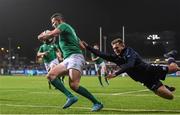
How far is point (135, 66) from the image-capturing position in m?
10.2

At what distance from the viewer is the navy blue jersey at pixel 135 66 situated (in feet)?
33.2

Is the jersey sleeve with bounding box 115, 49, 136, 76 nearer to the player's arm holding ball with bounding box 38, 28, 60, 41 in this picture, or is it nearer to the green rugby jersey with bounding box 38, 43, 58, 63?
the player's arm holding ball with bounding box 38, 28, 60, 41

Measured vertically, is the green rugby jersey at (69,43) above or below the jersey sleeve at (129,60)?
above

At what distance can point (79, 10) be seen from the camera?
7025 centimetres

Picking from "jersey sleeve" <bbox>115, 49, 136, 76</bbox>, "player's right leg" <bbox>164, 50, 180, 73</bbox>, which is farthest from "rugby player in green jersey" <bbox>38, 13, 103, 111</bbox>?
"player's right leg" <bbox>164, 50, 180, 73</bbox>

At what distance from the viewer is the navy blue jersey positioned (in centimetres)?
1011

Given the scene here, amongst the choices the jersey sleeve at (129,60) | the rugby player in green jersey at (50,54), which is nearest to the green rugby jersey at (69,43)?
the jersey sleeve at (129,60)

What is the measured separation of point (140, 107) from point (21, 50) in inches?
2851

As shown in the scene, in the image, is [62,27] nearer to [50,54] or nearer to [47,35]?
[47,35]

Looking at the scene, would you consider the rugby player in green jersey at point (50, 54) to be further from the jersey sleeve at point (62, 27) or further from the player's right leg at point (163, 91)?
the player's right leg at point (163, 91)

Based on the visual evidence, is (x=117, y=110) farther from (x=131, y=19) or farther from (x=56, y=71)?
(x=131, y=19)

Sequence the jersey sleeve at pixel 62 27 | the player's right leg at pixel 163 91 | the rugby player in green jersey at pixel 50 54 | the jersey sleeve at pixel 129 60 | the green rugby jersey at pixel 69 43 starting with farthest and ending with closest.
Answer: the rugby player in green jersey at pixel 50 54 < the green rugby jersey at pixel 69 43 < the player's right leg at pixel 163 91 < the jersey sleeve at pixel 62 27 < the jersey sleeve at pixel 129 60


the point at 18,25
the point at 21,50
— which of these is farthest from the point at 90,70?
the point at 21,50

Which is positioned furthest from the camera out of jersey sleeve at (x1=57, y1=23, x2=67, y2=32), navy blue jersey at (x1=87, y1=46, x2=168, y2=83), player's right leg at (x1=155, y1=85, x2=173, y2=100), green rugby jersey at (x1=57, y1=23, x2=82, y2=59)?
green rugby jersey at (x1=57, y1=23, x2=82, y2=59)
